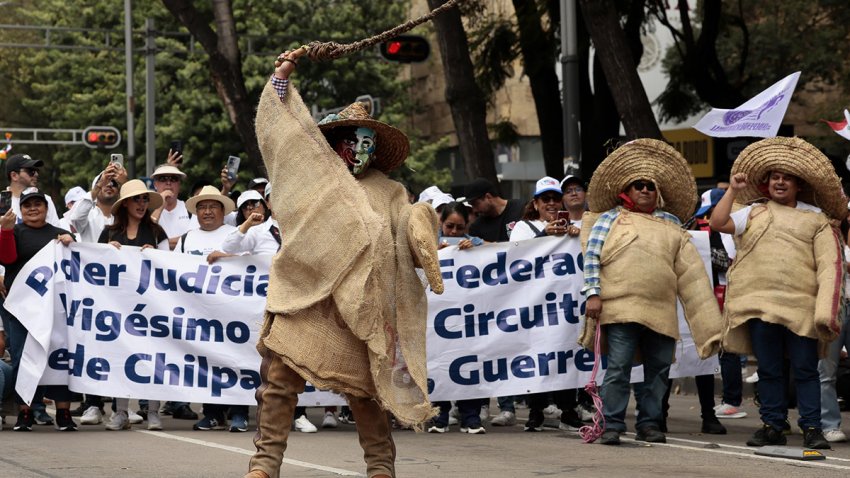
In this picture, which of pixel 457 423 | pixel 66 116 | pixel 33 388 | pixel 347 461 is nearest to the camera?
pixel 347 461

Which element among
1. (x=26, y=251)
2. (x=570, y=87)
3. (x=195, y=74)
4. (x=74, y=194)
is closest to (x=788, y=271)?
(x=26, y=251)

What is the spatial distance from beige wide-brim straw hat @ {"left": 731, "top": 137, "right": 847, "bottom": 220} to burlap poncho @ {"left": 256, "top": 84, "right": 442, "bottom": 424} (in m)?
3.65

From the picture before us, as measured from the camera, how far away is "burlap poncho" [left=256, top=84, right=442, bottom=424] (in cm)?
697

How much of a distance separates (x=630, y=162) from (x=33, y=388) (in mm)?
4547

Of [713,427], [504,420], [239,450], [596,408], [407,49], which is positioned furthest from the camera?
[407,49]

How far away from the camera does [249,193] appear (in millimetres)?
12633

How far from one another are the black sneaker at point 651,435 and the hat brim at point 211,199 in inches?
153

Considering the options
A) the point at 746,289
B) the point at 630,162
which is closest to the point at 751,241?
the point at 746,289

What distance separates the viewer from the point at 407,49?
763 inches

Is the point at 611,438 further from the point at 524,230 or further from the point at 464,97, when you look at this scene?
the point at 464,97

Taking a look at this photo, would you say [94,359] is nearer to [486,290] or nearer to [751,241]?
[486,290]

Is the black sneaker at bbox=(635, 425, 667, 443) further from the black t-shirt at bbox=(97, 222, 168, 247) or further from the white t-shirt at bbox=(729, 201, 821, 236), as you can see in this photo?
the black t-shirt at bbox=(97, 222, 168, 247)

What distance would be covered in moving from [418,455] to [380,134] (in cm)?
291

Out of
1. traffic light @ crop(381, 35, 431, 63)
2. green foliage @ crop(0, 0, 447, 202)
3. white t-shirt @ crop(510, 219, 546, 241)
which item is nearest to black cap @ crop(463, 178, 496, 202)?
white t-shirt @ crop(510, 219, 546, 241)
